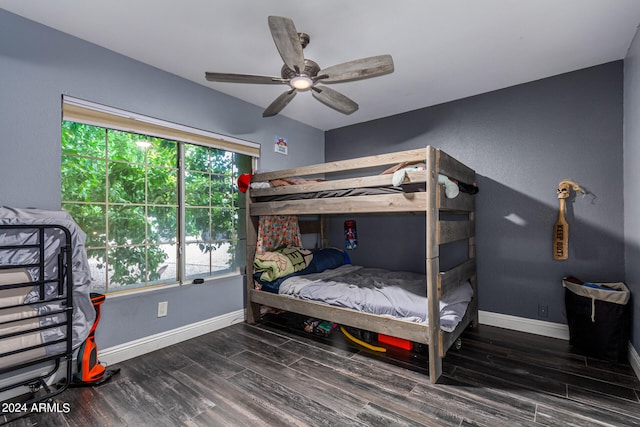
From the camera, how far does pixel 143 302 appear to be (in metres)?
2.47

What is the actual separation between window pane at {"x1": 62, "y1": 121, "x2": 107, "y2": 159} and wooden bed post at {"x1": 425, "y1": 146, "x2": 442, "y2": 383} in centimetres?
245

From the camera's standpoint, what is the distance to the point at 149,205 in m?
2.64

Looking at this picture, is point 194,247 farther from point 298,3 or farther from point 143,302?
point 298,3

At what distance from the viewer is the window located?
7.52ft

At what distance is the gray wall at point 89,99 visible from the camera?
74.5 inches

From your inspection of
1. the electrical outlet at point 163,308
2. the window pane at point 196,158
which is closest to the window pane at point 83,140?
the window pane at point 196,158

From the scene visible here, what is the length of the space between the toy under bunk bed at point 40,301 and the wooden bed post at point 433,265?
7.39ft

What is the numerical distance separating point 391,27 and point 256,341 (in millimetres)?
2705

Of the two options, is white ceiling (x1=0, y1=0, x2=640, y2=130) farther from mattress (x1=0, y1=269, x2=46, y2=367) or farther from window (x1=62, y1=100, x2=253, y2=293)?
mattress (x1=0, y1=269, x2=46, y2=367)

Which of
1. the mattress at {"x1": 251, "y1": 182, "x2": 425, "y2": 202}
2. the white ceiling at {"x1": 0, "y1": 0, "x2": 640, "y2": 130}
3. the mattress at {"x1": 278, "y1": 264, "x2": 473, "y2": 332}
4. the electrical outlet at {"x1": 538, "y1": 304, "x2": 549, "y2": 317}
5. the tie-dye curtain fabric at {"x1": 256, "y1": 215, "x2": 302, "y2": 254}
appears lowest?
the electrical outlet at {"x1": 538, "y1": 304, "x2": 549, "y2": 317}

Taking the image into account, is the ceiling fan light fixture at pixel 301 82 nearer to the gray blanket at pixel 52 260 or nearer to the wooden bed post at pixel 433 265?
the wooden bed post at pixel 433 265

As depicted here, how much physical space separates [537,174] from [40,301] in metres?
3.94

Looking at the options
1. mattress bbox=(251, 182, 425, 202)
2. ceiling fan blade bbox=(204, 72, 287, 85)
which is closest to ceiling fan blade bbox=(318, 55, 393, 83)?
ceiling fan blade bbox=(204, 72, 287, 85)

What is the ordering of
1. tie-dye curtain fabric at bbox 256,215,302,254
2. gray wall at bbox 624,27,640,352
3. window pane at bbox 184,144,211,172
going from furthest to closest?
1. tie-dye curtain fabric at bbox 256,215,302,254
2. window pane at bbox 184,144,211,172
3. gray wall at bbox 624,27,640,352
